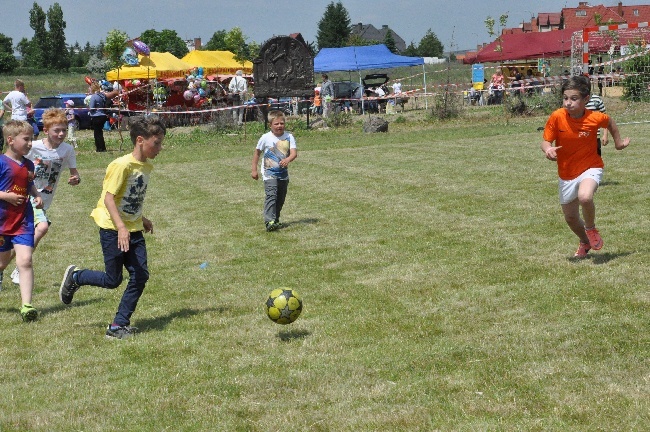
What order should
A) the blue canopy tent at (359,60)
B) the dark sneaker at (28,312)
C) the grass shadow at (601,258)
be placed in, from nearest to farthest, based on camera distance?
1. the dark sneaker at (28,312)
2. the grass shadow at (601,258)
3. the blue canopy tent at (359,60)

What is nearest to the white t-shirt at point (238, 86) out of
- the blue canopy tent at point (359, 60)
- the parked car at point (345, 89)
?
the blue canopy tent at point (359, 60)

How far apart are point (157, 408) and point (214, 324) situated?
203cm

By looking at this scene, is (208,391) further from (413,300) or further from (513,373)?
(413,300)

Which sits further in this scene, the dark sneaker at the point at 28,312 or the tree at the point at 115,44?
the tree at the point at 115,44

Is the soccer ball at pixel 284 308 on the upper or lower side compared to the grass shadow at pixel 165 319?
upper

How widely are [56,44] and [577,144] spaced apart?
9580 centimetres

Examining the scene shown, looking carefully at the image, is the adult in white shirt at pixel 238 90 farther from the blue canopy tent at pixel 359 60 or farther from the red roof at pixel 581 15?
the red roof at pixel 581 15

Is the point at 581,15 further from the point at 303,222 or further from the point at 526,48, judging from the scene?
the point at 303,222

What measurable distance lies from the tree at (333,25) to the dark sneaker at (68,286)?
106482 millimetres

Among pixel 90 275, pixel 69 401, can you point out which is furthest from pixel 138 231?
pixel 69 401

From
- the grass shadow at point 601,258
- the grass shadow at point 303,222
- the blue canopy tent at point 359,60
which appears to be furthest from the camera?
the blue canopy tent at point 359,60

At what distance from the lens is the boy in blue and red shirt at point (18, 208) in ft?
25.5

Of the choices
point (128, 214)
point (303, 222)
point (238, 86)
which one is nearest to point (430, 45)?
point (238, 86)

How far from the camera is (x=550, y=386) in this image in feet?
17.2
